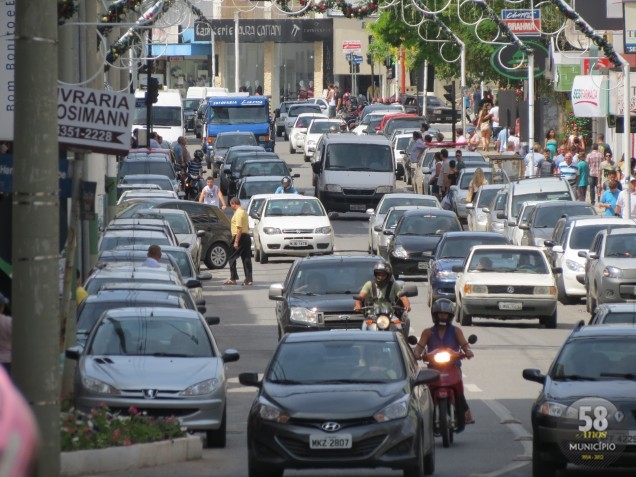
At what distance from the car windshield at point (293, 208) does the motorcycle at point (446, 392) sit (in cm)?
2246

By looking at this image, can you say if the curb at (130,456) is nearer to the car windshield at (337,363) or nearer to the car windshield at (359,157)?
the car windshield at (337,363)

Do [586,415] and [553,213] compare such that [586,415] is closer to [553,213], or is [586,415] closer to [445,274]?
[445,274]

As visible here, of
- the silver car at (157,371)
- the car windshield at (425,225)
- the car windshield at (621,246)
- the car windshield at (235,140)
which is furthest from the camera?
the car windshield at (235,140)

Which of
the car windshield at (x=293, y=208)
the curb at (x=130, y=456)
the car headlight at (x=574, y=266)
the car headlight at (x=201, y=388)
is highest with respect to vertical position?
the car windshield at (x=293, y=208)

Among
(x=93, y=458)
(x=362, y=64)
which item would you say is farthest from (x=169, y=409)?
(x=362, y=64)

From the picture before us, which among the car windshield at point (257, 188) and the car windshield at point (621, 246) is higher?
the car windshield at point (257, 188)

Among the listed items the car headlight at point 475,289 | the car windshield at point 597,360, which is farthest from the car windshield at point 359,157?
the car windshield at point 597,360

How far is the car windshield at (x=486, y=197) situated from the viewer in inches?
1609

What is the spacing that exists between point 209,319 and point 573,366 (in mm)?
6455

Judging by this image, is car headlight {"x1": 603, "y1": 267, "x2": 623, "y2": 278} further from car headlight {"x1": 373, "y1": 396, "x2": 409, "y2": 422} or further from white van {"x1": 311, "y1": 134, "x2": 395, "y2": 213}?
white van {"x1": 311, "y1": 134, "x2": 395, "y2": 213}

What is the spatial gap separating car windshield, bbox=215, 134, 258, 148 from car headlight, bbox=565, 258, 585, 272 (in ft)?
102

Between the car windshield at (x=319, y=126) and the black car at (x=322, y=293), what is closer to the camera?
the black car at (x=322, y=293)

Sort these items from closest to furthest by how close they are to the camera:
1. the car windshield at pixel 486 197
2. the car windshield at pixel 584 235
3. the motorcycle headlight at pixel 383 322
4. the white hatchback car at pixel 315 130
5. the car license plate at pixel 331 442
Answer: the car license plate at pixel 331 442 < the motorcycle headlight at pixel 383 322 < the car windshield at pixel 584 235 < the car windshield at pixel 486 197 < the white hatchback car at pixel 315 130

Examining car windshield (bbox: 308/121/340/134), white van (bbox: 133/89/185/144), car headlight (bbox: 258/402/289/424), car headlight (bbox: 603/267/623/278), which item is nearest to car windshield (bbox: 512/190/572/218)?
car headlight (bbox: 603/267/623/278)
